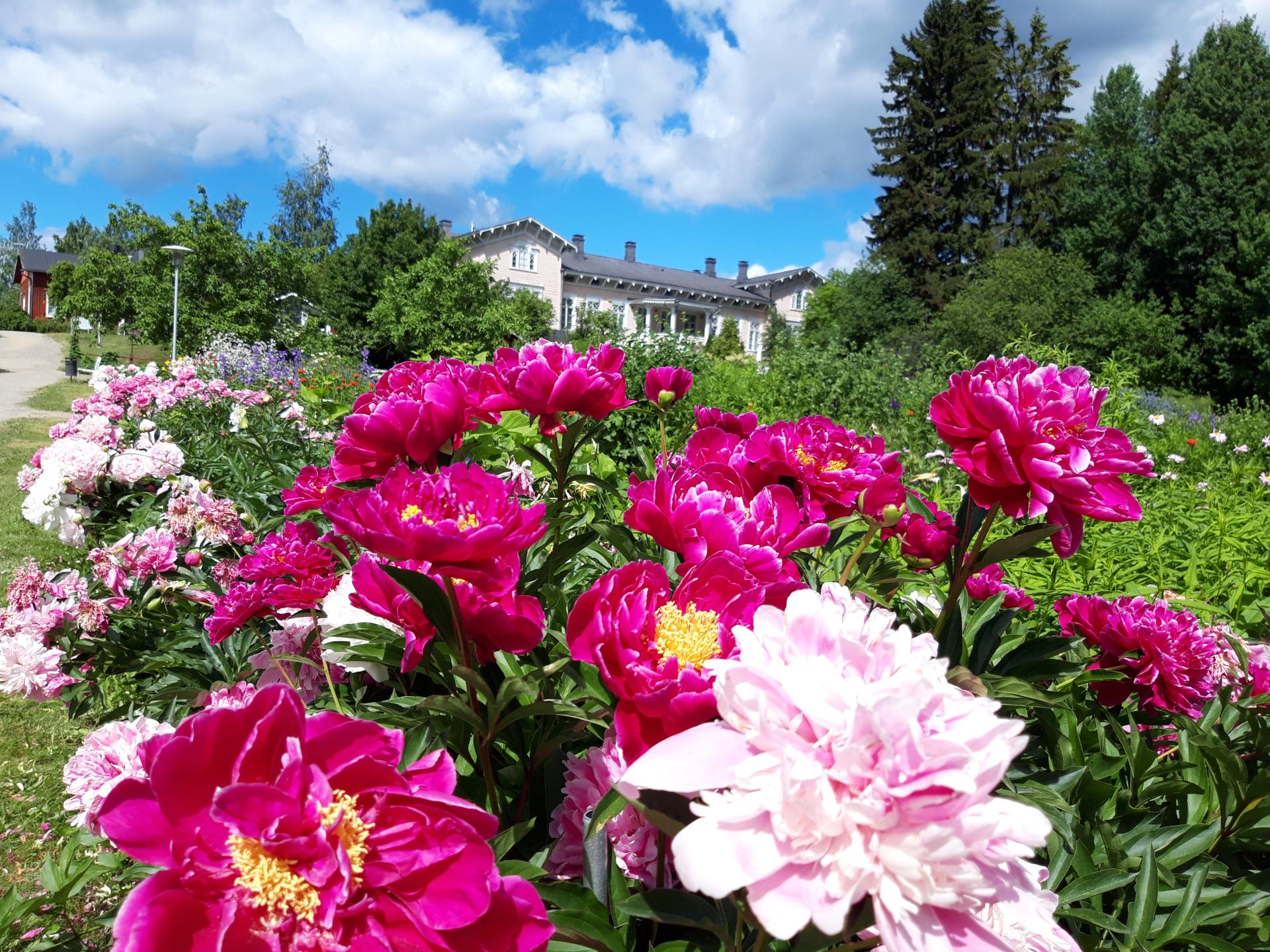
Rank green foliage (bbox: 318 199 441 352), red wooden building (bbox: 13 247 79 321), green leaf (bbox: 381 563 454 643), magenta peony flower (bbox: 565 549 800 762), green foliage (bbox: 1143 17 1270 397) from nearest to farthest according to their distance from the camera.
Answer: magenta peony flower (bbox: 565 549 800 762) < green leaf (bbox: 381 563 454 643) < green foliage (bbox: 1143 17 1270 397) < green foliage (bbox: 318 199 441 352) < red wooden building (bbox: 13 247 79 321)

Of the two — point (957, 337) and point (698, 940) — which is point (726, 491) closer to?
point (698, 940)

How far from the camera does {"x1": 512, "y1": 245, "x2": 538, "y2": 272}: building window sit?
122 feet

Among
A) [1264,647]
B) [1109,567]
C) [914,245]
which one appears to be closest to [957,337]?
[914,245]

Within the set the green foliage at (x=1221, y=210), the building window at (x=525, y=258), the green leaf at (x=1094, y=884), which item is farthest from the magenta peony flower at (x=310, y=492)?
the building window at (x=525, y=258)

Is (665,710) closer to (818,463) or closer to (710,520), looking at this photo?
(710,520)

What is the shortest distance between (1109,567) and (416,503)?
123 inches

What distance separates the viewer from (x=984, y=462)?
3.19 feet

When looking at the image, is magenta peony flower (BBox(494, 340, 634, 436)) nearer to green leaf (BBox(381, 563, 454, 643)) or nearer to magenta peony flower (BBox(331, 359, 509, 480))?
magenta peony flower (BBox(331, 359, 509, 480))

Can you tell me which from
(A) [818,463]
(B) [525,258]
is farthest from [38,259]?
(A) [818,463]

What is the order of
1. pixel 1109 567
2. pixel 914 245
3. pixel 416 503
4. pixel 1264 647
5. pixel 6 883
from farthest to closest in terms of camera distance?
pixel 914 245 → pixel 1109 567 → pixel 6 883 → pixel 1264 647 → pixel 416 503

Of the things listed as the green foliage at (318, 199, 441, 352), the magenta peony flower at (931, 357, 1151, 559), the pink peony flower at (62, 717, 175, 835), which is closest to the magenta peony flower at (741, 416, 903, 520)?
the magenta peony flower at (931, 357, 1151, 559)

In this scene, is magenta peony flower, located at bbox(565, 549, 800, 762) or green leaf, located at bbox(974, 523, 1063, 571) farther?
green leaf, located at bbox(974, 523, 1063, 571)

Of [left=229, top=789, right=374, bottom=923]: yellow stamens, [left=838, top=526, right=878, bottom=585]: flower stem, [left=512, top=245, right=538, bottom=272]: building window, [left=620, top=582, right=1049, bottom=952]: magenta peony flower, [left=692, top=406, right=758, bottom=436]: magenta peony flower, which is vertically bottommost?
[left=229, top=789, right=374, bottom=923]: yellow stamens

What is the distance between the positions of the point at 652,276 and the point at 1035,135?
762 inches
